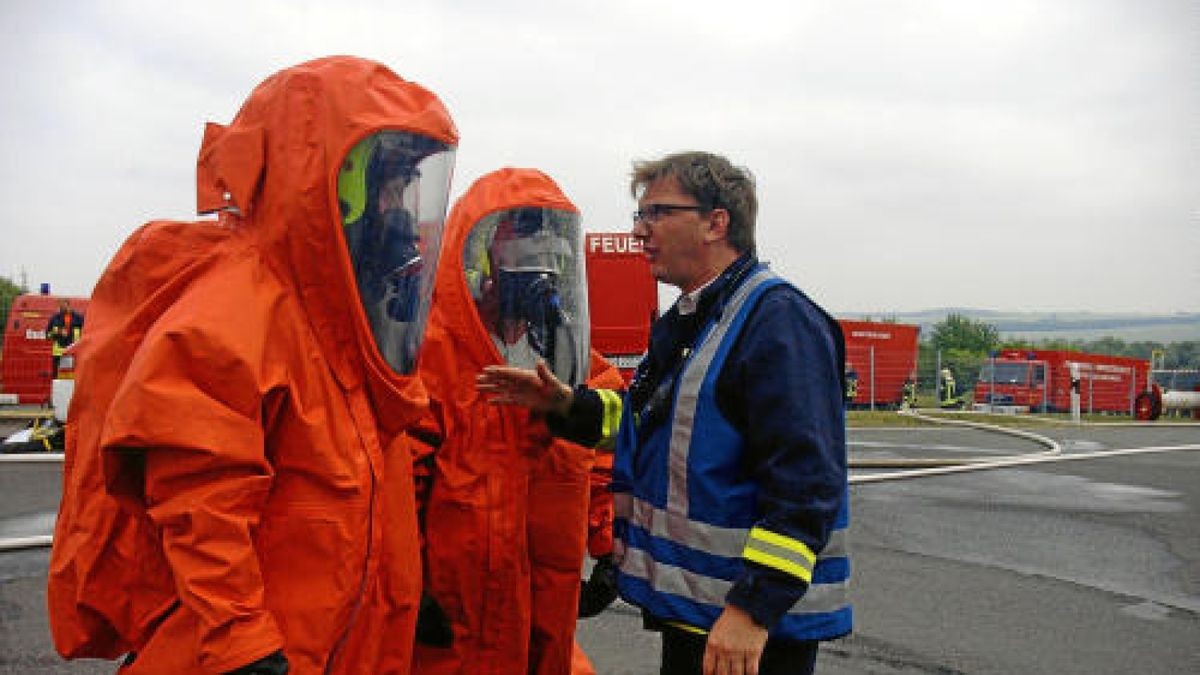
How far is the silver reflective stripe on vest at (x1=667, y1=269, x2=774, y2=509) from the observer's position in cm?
217

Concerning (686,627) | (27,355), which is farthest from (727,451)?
(27,355)

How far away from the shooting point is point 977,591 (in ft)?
18.3

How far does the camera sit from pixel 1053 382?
2600cm

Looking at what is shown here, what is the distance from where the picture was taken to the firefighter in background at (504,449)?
2818 mm

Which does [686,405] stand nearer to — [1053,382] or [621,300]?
[621,300]

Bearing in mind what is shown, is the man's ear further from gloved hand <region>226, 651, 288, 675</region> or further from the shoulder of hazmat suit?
gloved hand <region>226, 651, 288, 675</region>

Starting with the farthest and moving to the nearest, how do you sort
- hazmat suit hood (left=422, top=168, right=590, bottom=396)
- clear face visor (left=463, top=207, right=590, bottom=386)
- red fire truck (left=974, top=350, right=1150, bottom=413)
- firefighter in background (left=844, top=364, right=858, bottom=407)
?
red fire truck (left=974, top=350, right=1150, bottom=413), firefighter in background (left=844, top=364, right=858, bottom=407), clear face visor (left=463, top=207, right=590, bottom=386), hazmat suit hood (left=422, top=168, right=590, bottom=396)

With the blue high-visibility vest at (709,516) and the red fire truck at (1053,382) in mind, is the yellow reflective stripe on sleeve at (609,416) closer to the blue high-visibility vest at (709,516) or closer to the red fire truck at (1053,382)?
the blue high-visibility vest at (709,516)

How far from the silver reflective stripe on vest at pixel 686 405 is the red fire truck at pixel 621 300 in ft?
20.1

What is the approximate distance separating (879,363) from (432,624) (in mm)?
23304

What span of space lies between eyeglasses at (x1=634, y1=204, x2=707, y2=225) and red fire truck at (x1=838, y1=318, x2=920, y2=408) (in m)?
22.0

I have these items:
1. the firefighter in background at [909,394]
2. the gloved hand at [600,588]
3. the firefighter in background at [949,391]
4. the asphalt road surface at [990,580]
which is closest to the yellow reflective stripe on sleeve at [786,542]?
the gloved hand at [600,588]

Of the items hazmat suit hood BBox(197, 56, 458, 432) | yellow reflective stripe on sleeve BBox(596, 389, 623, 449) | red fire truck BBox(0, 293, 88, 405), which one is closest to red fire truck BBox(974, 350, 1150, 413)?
red fire truck BBox(0, 293, 88, 405)

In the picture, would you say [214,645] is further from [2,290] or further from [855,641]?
[2,290]
